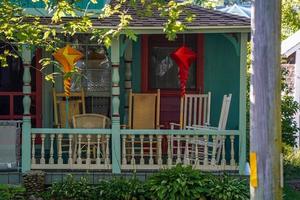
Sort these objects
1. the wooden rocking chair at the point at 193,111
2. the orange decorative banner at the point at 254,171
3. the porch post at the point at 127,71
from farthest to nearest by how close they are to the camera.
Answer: the porch post at the point at 127,71, the wooden rocking chair at the point at 193,111, the orange decorative banner at the point at 254,171

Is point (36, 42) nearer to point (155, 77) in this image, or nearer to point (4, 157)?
point (4, 157)

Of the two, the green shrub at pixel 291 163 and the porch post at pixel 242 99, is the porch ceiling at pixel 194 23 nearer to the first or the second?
the porch post at pixel 242 99

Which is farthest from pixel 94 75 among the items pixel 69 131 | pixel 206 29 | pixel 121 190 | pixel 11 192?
pixel 11 192

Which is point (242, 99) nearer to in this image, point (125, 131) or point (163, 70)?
point (125, 131)

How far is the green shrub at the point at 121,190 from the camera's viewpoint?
364 inches

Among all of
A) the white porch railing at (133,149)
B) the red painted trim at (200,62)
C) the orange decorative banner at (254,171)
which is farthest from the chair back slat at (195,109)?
the orange decorative banner at (254,171)

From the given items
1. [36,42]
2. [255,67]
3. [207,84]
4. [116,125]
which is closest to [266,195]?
[255,67]

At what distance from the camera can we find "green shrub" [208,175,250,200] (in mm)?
9125

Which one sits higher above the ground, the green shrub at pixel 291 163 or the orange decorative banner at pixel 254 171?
the orange decorative banner at pixel 254 171

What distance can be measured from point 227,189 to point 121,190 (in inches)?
60.5

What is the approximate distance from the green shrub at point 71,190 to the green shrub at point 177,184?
0.90 m

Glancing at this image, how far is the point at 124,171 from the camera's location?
10.1 m

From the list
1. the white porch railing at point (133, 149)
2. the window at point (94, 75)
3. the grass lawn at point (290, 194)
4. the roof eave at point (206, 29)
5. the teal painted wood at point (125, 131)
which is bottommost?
the grass lawn at point (290, 194)

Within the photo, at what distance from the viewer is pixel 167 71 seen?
11758 millimetres
